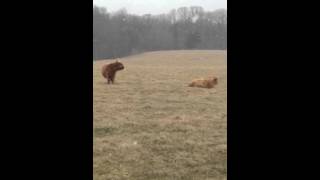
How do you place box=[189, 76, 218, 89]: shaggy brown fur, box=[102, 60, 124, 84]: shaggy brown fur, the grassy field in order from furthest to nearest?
box=[102, 60, 124, 84]: shaggy brown fur < box=[189, 76, 218, 89]: shaggy brown fur < the grassy field

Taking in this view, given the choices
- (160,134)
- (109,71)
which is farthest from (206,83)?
(160,134)

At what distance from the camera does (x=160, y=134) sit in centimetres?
562

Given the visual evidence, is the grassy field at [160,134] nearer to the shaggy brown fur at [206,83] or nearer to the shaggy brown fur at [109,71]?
the shaggy brown fur at [206,83]

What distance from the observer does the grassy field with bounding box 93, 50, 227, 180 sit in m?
3.96

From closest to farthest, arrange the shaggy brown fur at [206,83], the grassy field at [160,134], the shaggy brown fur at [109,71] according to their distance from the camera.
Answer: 1. the grassy field at [160,134]
2. the shaggy brown fur at [206,83]
3. the shaggy brown fur at [109,71]

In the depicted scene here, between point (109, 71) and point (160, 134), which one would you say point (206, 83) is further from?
point (160, 134)

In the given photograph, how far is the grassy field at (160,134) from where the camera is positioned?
156 inches

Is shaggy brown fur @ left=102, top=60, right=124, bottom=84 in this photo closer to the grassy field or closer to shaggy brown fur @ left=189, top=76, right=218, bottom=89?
the grassy field

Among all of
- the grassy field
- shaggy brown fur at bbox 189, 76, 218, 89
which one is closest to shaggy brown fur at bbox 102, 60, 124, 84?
the grassy field

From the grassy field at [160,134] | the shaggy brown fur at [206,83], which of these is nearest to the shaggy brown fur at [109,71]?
the grassy field at [160,134]
